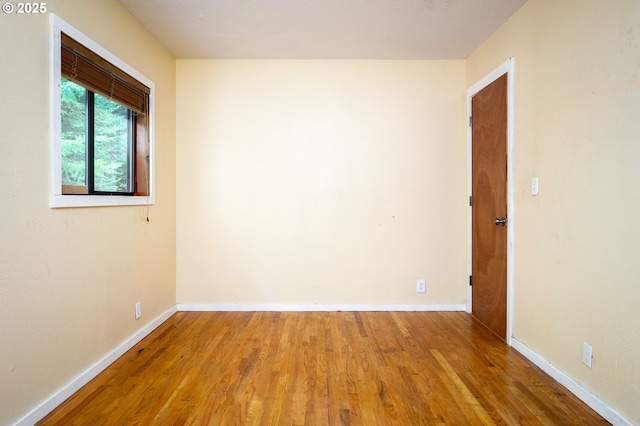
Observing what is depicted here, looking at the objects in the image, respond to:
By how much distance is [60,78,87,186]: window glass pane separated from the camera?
2178 millimetres

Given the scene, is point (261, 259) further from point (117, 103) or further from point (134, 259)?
point (117, 103)

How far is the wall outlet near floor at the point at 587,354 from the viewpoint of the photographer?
6.68 ft

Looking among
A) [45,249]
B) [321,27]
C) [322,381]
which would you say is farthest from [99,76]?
[322,381]

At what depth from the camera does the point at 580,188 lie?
2.13m

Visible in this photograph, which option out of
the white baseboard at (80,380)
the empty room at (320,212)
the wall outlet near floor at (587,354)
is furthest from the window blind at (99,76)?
the wall outlet near floor at (587,354)

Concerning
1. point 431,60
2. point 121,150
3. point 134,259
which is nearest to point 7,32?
point 121,150

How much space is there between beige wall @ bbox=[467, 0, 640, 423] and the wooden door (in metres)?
0.20

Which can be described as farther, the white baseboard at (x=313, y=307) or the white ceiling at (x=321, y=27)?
the white baseboard at (x=313, y=307)

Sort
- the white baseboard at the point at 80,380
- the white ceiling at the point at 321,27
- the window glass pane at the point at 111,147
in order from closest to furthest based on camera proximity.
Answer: the white baseboard at the point at 80,380
the window glass pane at the point at 111,147
the white ceiling at the point at 321,27

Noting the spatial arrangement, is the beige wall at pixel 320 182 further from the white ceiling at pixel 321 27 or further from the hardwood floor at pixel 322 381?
the hardwood floor at pixel 322 381

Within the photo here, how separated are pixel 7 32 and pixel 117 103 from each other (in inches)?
38.6

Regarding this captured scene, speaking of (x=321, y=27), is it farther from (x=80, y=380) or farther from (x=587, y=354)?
(x=80, y=380)

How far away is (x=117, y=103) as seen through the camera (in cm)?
270

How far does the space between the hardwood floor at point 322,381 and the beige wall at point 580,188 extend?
0.31 m
